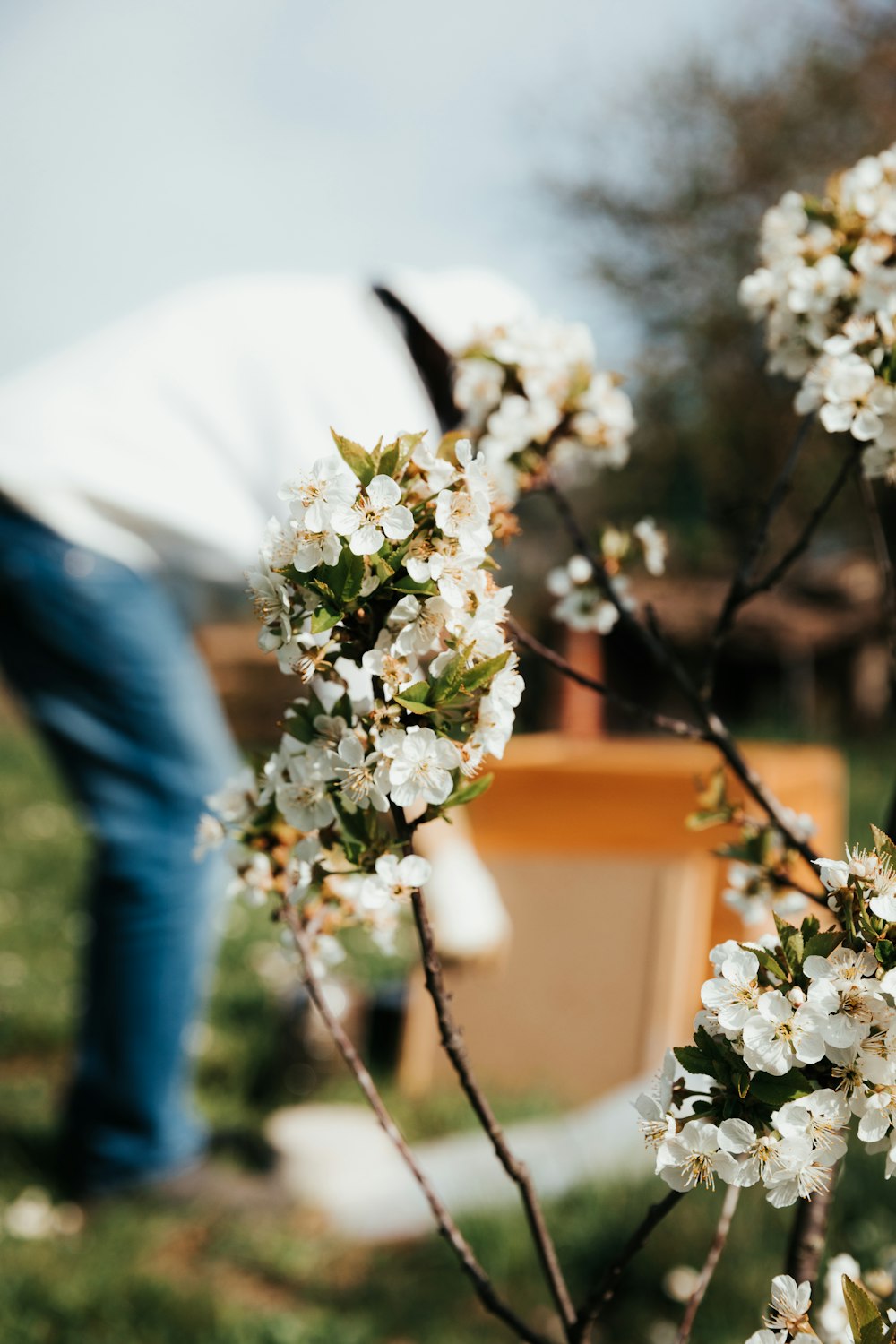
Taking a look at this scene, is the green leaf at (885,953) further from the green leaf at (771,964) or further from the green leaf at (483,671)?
the green leaf at (483,671)

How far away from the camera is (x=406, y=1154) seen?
1.00 m

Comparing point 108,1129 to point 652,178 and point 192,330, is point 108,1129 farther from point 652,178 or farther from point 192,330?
point 652,178

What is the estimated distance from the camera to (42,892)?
5.13 meters

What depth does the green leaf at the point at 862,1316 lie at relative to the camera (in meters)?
0.71

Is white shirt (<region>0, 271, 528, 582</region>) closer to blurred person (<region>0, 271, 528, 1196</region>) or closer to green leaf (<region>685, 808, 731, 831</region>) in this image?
blurred person (<region>0, 271, 528, 1196</region>)

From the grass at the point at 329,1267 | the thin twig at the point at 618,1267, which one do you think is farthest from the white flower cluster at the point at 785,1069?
the grass at the point at 329,1267

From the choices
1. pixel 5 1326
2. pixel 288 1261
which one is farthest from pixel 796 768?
pixel 5 1326

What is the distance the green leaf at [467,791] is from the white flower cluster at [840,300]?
0.40 meters

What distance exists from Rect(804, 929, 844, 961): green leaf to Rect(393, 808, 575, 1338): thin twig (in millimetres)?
249

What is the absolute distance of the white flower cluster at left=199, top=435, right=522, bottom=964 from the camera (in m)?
0.77

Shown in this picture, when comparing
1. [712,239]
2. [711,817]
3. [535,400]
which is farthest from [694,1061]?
[712,239]

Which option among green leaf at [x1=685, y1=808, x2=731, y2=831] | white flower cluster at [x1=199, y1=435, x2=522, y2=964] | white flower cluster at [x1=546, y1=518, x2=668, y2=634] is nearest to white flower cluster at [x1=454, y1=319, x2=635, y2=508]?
white flower cluster at [x1=546, y1=518, x2=668, y2=634]

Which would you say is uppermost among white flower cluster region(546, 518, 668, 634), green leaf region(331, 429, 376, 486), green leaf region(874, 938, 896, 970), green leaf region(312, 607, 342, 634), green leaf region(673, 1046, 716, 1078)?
white flower cluster region(546, 518, 668, 634)

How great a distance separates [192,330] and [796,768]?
6.02ft
